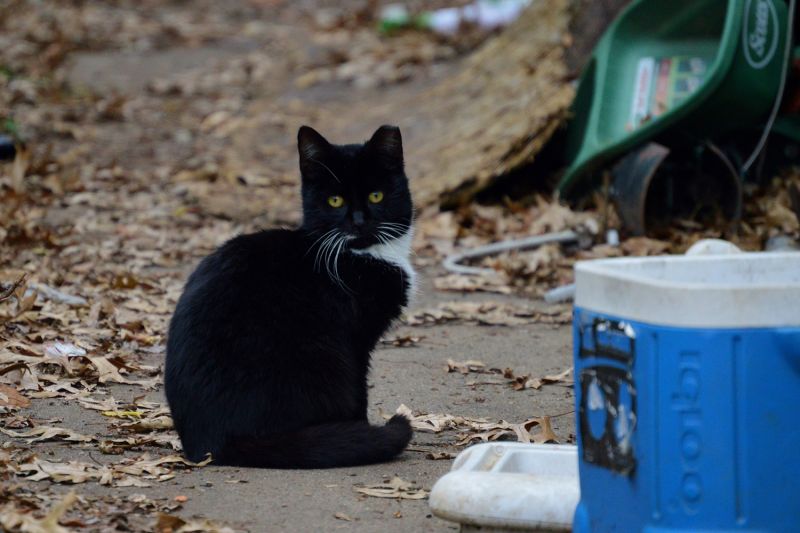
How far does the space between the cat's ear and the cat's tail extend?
0.97 metres

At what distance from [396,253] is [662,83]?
3.95 meters

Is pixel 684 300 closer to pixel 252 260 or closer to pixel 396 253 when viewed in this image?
pixel 252 260

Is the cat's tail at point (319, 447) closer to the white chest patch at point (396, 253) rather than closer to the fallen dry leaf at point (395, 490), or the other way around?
the fallen dry leaf at point (395, 490)

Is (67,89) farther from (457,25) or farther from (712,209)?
(712,209)

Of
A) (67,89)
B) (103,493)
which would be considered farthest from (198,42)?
(103,493)

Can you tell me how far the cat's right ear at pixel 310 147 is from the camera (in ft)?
12.1

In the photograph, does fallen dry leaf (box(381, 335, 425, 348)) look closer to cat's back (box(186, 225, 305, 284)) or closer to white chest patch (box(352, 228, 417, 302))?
white chest patch (box(352, 228, 417, 302))

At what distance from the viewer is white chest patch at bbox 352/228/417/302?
377 cm

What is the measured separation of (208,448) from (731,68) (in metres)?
4.12

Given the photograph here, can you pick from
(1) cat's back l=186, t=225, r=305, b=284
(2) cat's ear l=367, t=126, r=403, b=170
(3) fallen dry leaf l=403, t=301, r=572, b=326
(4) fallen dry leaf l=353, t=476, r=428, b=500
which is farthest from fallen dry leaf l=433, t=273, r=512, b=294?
(4) fallen dry leaf l=353, t=476, r=428, b=500

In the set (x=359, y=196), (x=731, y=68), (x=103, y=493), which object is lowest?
(x=103, y=493)

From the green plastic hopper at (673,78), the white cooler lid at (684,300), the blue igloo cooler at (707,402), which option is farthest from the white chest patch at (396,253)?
the green plastic hopper at (673,78)

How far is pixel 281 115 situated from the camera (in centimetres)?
1057

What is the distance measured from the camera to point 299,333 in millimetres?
3346
